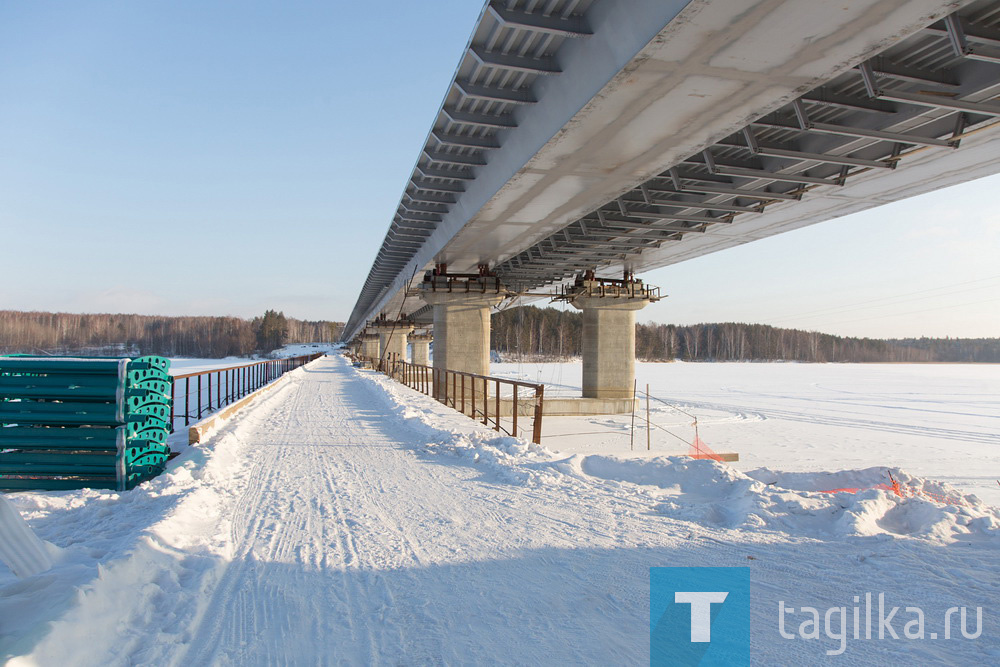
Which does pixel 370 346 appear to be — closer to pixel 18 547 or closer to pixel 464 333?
pixel 464 333

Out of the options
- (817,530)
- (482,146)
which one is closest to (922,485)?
(817,530)

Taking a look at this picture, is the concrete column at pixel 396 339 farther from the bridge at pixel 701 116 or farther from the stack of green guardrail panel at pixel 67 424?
the stack of green guardrail panel at pixel 67 424

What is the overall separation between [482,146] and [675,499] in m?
7.74

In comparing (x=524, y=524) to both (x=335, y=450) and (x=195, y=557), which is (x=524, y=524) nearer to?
(x=195, y=557)

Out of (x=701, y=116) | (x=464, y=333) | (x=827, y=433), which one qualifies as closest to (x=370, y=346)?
(x=464, y=333)

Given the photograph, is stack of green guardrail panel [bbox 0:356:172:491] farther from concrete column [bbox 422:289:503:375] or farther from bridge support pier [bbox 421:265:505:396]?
concrete column [bbox 422:289:503:375]

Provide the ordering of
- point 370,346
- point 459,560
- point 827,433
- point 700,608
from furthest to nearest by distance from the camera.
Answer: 1. point 370,346
2. point 827,433
3. point 459,560
4. point 700,608

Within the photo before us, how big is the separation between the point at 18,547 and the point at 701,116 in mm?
8239

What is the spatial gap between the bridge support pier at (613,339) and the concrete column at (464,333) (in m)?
5.75

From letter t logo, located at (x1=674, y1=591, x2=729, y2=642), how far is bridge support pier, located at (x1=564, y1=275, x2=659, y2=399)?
26265 millimetres

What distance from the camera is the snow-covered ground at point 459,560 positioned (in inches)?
117

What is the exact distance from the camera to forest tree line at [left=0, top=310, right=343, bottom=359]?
131125 mm

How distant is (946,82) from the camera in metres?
7.74

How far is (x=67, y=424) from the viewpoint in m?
6.06
